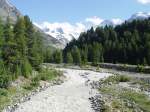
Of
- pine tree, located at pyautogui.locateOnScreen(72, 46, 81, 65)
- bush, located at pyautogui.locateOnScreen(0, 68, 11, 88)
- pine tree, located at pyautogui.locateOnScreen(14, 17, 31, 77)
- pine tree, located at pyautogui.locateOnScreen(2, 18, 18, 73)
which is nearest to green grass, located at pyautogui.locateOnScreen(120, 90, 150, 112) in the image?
bush, located at pyautogui.locateOnScreen(0, 68, 11, 88)

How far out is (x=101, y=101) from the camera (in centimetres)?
4988

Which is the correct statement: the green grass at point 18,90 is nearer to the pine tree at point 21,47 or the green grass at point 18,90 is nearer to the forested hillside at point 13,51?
the pine tree at point 21,47

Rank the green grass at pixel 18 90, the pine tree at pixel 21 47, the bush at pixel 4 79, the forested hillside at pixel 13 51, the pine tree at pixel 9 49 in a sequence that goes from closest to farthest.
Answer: the green grass at pixel 18 90 → the bush at pixel 4 79 → the forested hillside at pixel 13 51 → the pine tree at pixel 9 49 → the pine tree at pixel 21 47

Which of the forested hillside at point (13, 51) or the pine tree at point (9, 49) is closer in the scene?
the forested hillside at point (13, 51)

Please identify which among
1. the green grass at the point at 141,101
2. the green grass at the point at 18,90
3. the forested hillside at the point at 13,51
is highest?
the forested hillside at the point at 13,51

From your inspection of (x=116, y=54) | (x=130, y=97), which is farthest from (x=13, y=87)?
(x=116, y=54)

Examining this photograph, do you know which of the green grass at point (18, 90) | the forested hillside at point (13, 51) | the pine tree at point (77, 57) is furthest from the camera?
the pine tree at point (77, 57)

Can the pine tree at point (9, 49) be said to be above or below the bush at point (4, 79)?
above

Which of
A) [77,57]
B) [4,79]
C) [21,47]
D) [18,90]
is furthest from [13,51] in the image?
[77,57]

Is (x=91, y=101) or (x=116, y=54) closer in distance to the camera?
(x=91, y=101)

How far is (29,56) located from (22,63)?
1173 centimetres

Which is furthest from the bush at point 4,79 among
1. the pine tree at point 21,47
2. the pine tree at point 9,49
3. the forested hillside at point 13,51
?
the pine tree at point 21,47

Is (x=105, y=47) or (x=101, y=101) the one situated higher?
(x=105, y=47)

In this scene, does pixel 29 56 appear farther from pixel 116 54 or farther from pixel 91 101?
pixel 116 54
